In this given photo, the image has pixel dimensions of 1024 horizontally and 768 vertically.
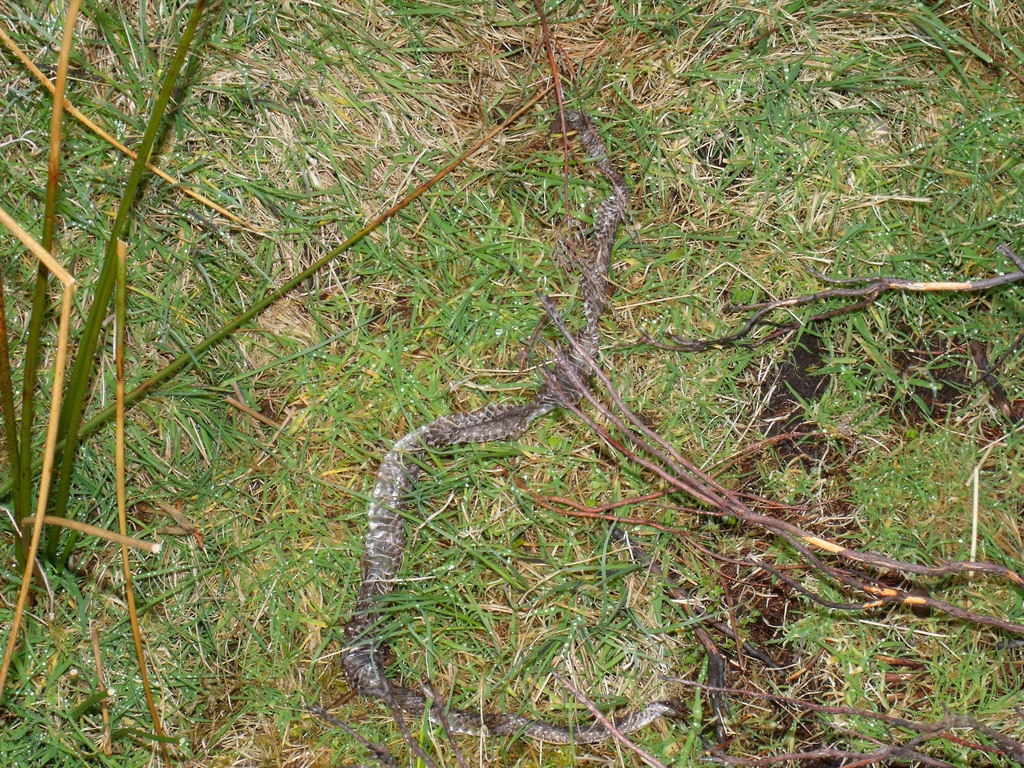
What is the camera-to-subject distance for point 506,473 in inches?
117

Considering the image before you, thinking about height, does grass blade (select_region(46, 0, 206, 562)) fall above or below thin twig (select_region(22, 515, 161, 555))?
above

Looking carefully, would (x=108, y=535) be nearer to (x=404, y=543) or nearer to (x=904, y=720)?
(x=404, y=543)

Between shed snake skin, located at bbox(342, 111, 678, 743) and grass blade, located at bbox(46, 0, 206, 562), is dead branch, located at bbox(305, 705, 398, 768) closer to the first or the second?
shed snake skin, located at bbox(342, 111, 678, 743)


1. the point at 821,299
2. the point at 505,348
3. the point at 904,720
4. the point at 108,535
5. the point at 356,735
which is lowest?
the point at 904,720

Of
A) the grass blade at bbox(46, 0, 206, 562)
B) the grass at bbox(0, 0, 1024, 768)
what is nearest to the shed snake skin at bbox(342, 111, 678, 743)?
the grass at bbox(0, 0, 1024, 768)

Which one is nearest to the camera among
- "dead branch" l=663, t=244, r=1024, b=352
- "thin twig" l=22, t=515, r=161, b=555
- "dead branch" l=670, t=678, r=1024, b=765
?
"thin twig" l=22, t=515, r=161, b=555

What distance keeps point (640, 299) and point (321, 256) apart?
1261 mm

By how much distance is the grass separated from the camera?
2.89 metres

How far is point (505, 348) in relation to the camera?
303 centimetres

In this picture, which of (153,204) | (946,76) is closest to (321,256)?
(153,204)

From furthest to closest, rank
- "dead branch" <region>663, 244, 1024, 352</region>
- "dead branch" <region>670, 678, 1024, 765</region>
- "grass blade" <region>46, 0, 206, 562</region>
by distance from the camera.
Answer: "dead branch" <region>663, 244, 1024, 352</region> → "dead branch" <region>670, 678, 1024, 765</region> → "grass blade" <region>46, 0, 206, 562</region>

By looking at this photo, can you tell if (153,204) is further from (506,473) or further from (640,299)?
(640,299)

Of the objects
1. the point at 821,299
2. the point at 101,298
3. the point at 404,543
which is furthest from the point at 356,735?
the point at 821,299

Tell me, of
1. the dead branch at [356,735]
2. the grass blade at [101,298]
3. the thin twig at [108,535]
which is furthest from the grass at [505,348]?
the thin twig at [108,535]
